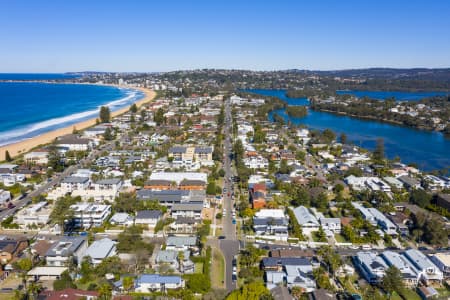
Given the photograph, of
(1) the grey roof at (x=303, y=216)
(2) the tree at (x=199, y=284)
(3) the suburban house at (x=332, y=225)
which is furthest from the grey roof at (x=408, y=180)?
(2) the tree at (x=199, y=284)

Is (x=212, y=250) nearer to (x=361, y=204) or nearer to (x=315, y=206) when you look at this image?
(x=315, y=206)

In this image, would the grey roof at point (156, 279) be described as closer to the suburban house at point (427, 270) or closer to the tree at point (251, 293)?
the tree at point (251, 293)

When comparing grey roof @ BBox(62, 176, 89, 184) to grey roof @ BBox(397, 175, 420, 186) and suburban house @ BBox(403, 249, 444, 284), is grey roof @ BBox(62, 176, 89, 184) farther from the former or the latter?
grey roof @ BBox(397, 175, 420, 186)

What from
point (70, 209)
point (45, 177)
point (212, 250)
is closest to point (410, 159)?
point (212, 250)

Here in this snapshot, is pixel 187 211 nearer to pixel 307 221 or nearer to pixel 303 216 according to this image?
pixel 303 216

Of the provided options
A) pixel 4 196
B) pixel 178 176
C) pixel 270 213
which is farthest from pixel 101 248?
pixel 4 196

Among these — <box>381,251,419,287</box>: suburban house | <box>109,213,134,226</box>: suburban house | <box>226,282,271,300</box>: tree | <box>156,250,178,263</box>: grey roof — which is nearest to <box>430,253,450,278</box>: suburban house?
<box>381,251,419,287</box>: suburban house
